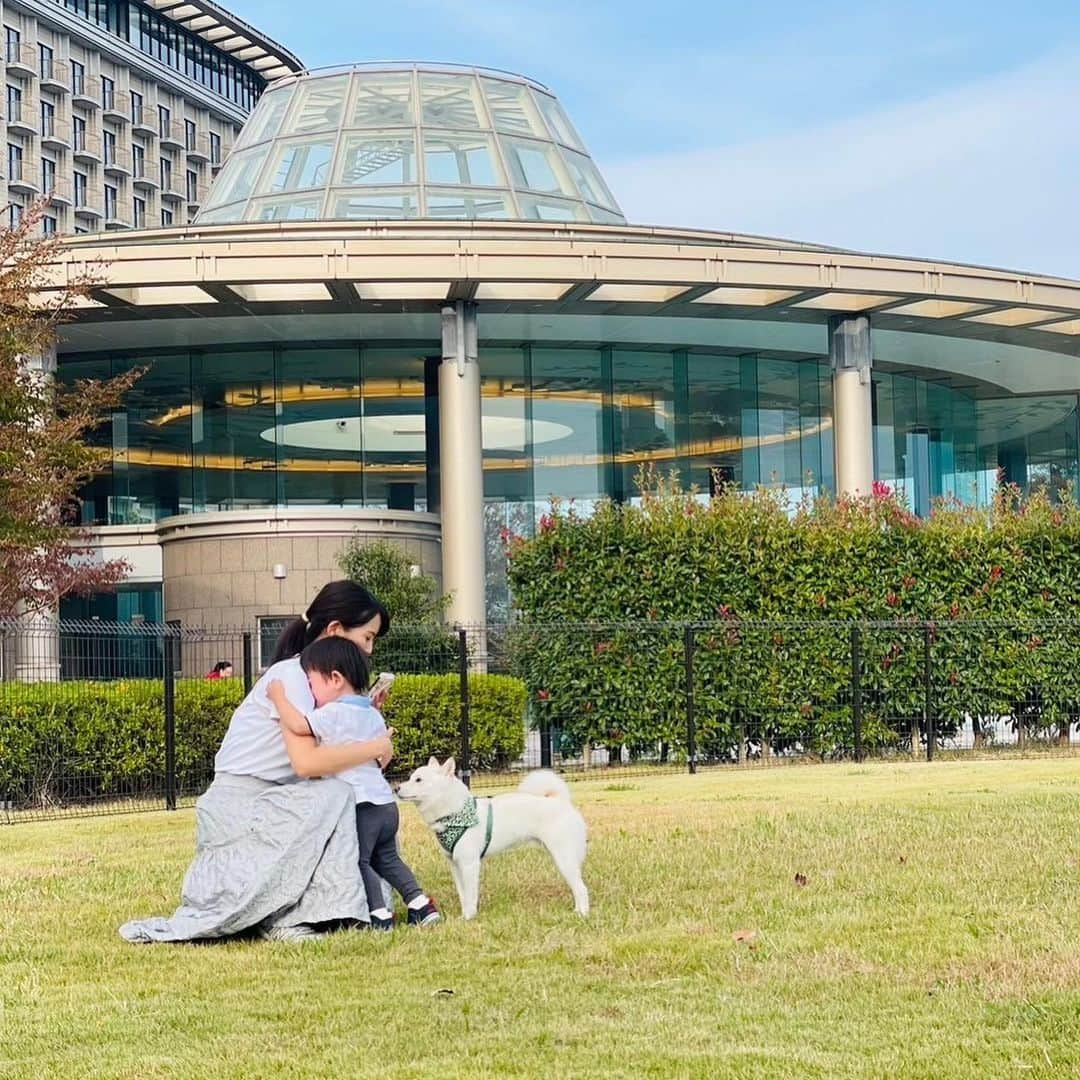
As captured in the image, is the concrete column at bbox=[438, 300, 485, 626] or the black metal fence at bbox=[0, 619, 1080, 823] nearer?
the black metal fence at bbox=[0, 619, 1080, 823]

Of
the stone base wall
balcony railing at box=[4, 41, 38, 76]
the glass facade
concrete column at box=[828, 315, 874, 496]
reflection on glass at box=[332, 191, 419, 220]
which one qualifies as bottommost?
the stone base wall

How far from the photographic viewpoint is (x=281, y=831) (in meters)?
8.24

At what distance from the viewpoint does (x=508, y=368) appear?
32.8 meters

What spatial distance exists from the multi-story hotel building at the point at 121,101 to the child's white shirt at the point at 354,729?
84860 millimetres

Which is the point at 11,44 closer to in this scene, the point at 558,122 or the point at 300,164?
the point at 558,122

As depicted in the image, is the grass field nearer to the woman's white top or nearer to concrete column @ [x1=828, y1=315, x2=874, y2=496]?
the woman's white top

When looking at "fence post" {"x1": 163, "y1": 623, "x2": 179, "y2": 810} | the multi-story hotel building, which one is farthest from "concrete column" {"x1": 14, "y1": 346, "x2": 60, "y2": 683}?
the multi-story hotel building

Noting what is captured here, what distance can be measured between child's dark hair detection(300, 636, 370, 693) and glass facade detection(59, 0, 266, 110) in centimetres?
10047

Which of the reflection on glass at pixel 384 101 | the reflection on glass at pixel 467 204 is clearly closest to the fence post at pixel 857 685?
the reflection on glass at pixel 467 204

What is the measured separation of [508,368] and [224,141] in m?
89.9

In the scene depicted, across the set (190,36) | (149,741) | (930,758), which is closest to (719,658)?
(930,758)

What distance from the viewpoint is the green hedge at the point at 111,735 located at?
17.6 m

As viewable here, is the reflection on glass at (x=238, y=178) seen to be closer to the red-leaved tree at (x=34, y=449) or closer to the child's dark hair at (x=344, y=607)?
the red-leaved tree at (x=34, y=449)

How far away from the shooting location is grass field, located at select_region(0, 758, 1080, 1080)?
222 inches
